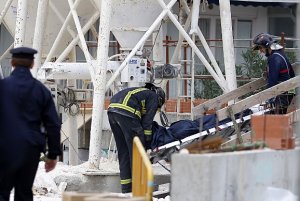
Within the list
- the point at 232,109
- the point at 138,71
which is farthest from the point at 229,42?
the point at 232,109

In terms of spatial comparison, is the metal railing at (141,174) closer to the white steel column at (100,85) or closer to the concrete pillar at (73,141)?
the white steel column at (100,85)

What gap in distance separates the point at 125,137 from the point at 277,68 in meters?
2.35

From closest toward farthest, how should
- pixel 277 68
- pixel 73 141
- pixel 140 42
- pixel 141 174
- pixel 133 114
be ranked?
pixel 141 174
pixel 133 114
pixel 277 68
pixel 140 42
pixel 73 141

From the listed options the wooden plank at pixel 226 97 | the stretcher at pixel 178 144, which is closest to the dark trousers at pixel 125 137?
the stretcher at pixel 178 144

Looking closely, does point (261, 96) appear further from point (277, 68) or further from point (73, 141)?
point (73, 141)

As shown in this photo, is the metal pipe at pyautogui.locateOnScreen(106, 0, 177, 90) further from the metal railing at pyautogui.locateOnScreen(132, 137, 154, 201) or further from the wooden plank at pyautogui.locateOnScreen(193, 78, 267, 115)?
the metal railing at pyautogui.locateOnScreen(132, 137, 154, 201)

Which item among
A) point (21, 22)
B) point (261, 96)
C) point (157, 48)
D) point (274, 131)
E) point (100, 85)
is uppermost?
point (21, 22)

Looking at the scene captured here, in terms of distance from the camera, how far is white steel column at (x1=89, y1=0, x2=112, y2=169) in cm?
1535

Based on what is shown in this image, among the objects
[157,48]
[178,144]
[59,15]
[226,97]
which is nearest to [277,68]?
[226,97]

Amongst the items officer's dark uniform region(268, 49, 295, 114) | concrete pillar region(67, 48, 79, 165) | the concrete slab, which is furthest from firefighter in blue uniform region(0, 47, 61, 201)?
concrete pillar region(67, 48, 79, 165)

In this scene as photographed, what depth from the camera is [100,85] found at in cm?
1540

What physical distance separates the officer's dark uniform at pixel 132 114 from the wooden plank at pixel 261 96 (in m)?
0.95

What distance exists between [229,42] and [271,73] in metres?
2.22

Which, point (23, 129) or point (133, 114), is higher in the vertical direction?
point (133, 114)
